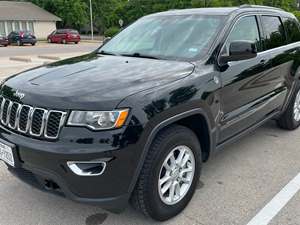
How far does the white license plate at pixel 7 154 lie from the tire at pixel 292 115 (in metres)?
3.86

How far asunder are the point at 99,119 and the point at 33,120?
0.53 m

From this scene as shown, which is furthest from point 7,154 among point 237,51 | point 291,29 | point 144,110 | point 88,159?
point 291,29

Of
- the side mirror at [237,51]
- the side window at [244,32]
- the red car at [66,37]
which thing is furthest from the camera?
the red car at [66,37]

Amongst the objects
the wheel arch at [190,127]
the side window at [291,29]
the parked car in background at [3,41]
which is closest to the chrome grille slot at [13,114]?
the wheel arch at [190,127]

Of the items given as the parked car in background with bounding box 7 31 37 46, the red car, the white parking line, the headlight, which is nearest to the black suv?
the headlight

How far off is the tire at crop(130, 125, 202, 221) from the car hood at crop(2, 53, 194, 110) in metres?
0.45

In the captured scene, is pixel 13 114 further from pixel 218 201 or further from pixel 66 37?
pixel 66 37

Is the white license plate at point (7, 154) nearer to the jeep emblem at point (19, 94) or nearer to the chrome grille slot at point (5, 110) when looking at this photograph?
the chrome grille slot at point (5, 110)

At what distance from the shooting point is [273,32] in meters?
4.42

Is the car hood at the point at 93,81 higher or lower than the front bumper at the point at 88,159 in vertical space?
higher

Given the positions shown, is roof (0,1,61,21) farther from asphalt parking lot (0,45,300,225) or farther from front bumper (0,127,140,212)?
front bumper (0,127,140,212)

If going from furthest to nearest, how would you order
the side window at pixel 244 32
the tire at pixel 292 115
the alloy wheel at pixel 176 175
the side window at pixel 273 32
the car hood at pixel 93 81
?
the tire at pixel 292 115
the side window at pixel 273 32
the side window at pixel 244 32
the alloy wheel at pixel 176 175
the car hood at pixel 93 81

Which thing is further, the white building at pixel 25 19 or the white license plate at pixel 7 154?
the white building at pixel 25 19

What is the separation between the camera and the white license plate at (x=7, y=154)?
2678 millimetres
